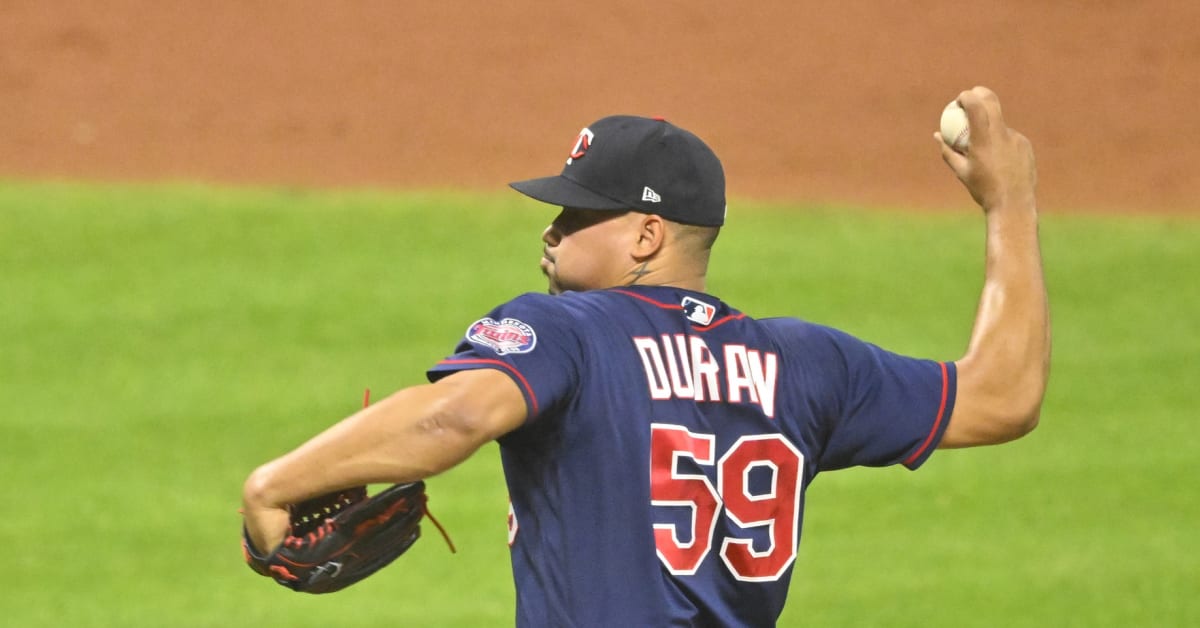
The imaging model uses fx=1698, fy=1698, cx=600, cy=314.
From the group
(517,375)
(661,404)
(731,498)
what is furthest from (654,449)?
(517,375)

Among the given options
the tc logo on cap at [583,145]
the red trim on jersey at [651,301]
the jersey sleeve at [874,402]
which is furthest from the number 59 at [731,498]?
the tc logo on cap at [583,145]

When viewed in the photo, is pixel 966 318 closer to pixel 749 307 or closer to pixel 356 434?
pixel 749 307

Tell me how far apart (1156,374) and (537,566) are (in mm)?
6934

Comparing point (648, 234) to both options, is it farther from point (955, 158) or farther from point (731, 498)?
point (955, 158)

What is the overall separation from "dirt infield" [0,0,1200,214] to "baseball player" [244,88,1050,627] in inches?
330

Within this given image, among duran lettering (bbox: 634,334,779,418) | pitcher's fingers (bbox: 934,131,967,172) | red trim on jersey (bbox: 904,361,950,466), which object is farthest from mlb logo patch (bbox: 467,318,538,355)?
pitcher's fingers (bbox: 934,131,967,172)

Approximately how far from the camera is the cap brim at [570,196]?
2865 mm

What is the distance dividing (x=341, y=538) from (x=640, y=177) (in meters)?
0.78

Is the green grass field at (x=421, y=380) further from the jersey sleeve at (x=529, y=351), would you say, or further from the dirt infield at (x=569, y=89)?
the jersey sleeve at (x=529, y=351)

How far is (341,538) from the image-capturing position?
2.74 m

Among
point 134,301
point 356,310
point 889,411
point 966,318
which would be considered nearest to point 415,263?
point 356,310

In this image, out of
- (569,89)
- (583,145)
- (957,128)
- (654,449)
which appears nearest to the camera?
(654,449)

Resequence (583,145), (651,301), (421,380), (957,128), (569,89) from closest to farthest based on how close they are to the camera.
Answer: (651,301) → (583,145) → (957,128) → (421,380) → (569,89)

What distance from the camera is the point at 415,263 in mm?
10039
